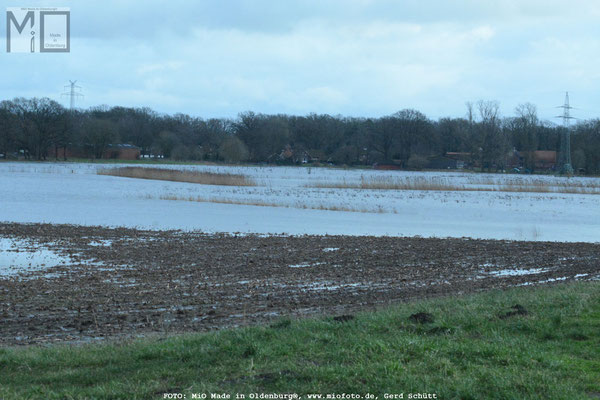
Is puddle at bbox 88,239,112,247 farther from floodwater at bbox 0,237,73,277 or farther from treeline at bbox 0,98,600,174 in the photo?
treeline at bbox 0,98,600,174

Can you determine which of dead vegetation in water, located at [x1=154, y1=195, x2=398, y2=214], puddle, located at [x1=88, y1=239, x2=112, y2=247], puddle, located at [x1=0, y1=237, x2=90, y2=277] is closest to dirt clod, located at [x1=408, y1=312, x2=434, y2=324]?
puddle, located at [x1=0, y1=237, x2=90, y2=277]

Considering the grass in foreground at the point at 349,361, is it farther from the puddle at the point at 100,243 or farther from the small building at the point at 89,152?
the small building at the point at 89,152

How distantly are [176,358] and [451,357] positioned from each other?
2935 mm

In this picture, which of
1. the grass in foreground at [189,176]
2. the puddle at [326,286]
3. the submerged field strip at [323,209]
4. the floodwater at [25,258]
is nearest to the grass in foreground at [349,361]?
the puddle at [326,286]

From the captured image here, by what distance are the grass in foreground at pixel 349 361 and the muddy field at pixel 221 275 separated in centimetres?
179

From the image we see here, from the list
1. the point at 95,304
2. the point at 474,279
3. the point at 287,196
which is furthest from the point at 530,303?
the point at 287,196

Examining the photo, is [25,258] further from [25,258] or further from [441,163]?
[441,163]

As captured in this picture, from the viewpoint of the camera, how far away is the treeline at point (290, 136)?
108062mm

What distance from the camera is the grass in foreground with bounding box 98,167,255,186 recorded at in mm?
57969

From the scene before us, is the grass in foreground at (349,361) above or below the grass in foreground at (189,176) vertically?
below

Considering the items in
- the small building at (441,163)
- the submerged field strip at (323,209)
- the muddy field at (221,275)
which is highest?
the small building at (441,163)

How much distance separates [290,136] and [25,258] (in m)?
126

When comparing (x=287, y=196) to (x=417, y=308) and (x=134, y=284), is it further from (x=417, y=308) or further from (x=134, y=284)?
(x=417, y=308)

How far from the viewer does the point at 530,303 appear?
1034 cm
